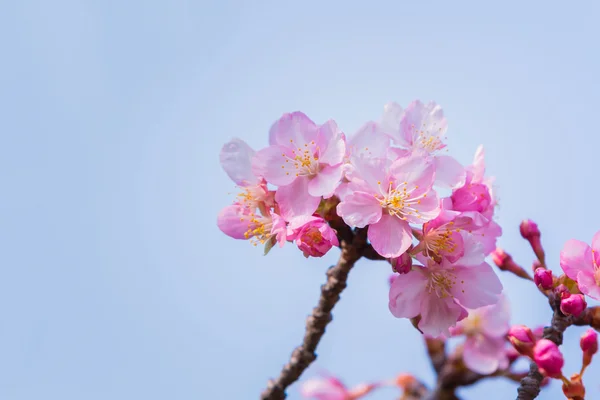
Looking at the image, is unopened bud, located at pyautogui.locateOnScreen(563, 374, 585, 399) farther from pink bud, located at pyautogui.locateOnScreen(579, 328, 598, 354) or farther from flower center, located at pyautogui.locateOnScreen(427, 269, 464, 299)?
flower center, located at pyautogui.locateOnScreen(427, 269, 464, 299)

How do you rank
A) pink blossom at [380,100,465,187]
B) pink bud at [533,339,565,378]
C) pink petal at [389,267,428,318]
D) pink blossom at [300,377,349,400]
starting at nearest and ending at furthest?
pink bud at [533,339,565,378]
pink petal at [389,267,428,318]
pink blossom at [380,100,465,187]
pink blossom at [300,377,349,400]

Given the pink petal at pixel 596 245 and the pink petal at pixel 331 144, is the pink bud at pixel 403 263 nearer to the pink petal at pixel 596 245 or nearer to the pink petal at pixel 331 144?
the pink petal at pixel 331 144

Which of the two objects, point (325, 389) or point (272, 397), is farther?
point (325, 389)

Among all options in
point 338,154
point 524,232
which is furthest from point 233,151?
point 524,232

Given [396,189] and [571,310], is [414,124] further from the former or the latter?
[571,310]

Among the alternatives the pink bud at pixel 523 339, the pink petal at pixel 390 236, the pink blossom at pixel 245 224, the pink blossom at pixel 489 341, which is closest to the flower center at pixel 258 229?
the pink blossom at pixel 245 224

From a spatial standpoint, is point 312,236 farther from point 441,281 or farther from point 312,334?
point 312,334

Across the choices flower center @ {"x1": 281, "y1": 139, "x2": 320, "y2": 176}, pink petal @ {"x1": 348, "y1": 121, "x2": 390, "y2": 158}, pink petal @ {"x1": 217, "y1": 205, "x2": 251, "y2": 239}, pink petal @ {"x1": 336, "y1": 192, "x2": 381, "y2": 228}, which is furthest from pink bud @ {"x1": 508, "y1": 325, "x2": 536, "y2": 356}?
pink petal @ {"x1": 217, "y1": 205, "x2": 251, "y2": 239}

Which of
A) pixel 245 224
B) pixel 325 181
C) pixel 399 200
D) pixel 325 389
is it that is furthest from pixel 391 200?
pixel 325 389
